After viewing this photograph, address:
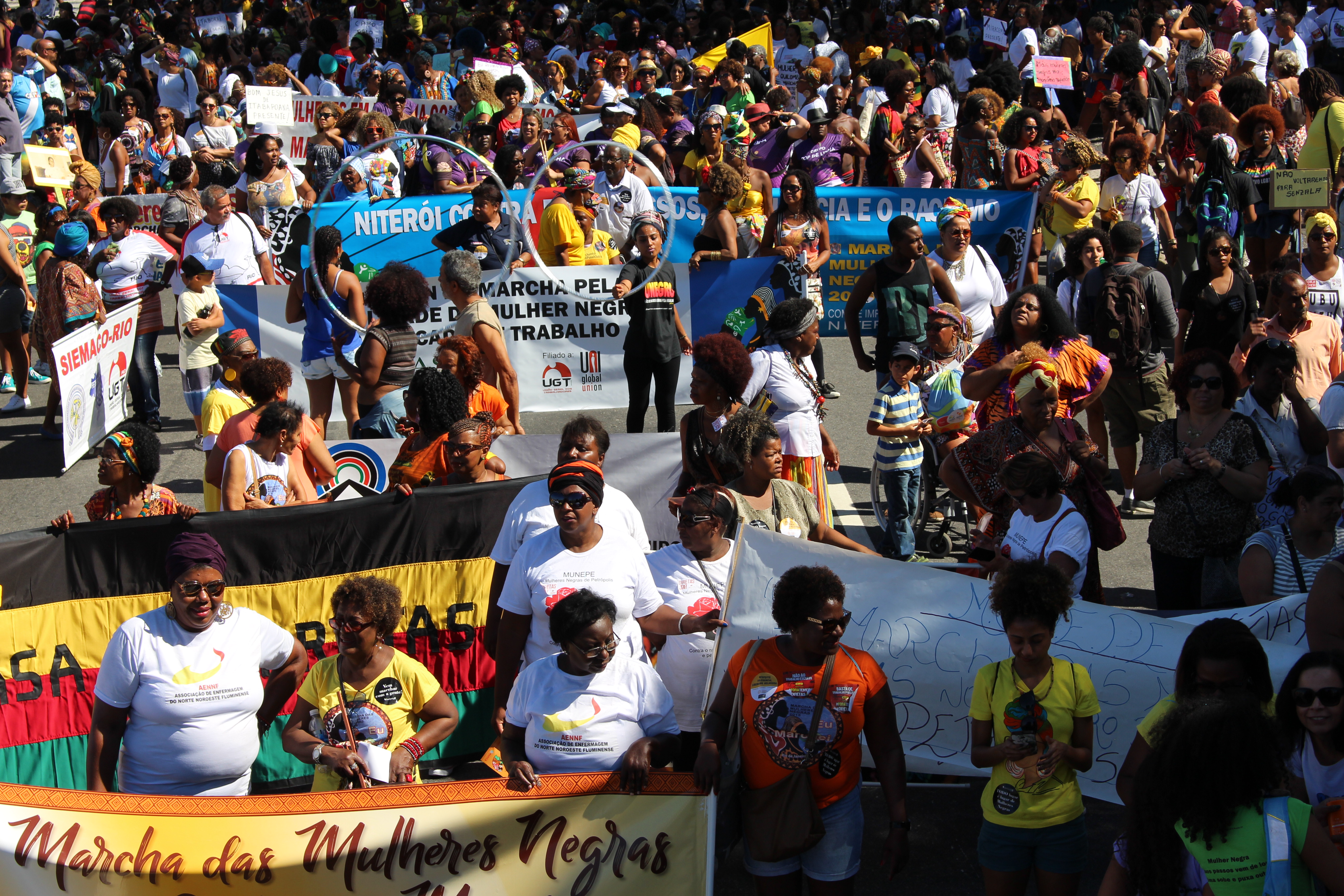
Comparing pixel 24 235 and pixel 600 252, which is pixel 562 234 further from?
pixel 24 235

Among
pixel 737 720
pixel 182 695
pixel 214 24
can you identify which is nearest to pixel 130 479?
pixel 182 695

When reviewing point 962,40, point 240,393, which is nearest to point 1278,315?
point 240,393

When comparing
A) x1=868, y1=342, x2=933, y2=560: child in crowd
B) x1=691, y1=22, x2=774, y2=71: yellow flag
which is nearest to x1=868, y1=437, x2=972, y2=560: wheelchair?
x1=868, y1=342, x2=933, y2=560: child in crowd

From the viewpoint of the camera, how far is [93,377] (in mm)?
9609

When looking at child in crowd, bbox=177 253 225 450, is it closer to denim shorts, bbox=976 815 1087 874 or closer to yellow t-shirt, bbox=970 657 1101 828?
yellow t-shirt, bbox=970 657 1101 828

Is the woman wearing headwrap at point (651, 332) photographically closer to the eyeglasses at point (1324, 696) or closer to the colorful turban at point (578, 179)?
the colorful turban at point (578, 179)

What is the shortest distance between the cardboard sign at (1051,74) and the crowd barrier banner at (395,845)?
41.3ft

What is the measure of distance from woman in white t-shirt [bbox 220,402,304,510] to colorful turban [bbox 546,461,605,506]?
1.91m

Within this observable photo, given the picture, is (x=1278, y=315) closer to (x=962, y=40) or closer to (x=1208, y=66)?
(x=1208, y=66)

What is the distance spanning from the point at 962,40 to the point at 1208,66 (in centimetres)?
500

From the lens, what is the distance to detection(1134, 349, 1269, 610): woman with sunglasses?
550 centimetres

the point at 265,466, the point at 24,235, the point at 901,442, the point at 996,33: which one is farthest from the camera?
the point at 996,33

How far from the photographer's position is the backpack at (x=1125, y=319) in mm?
7902

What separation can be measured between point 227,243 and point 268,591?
5120mm
